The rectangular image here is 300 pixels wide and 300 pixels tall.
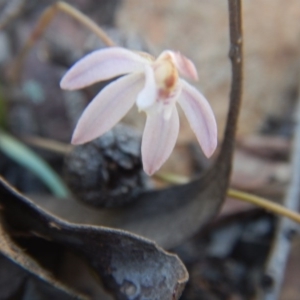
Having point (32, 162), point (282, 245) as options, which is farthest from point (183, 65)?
point (32, 162)

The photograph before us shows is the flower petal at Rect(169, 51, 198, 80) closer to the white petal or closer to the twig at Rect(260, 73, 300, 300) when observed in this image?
the white petal

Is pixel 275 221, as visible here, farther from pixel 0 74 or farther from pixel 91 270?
pixel 0 74

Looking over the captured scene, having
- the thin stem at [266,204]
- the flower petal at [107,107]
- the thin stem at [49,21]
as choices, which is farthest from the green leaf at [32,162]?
the flower petal at [107,107]

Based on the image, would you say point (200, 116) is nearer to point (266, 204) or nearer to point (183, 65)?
point (183, 65)

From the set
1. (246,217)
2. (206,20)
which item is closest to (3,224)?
(246,217)

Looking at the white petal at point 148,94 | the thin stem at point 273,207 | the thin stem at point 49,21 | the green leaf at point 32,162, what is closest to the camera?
the white petal at point 148,94

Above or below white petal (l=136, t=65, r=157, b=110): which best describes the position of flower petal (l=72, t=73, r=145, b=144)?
below

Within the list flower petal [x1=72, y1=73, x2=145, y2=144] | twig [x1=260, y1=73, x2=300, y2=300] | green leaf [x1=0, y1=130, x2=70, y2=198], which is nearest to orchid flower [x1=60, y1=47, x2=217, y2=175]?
flower petal [x1=72, y1=73, x2=145, y2=144]

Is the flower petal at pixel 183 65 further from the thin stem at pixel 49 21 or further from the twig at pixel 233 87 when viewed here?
the thin stem at pixel 49 21
